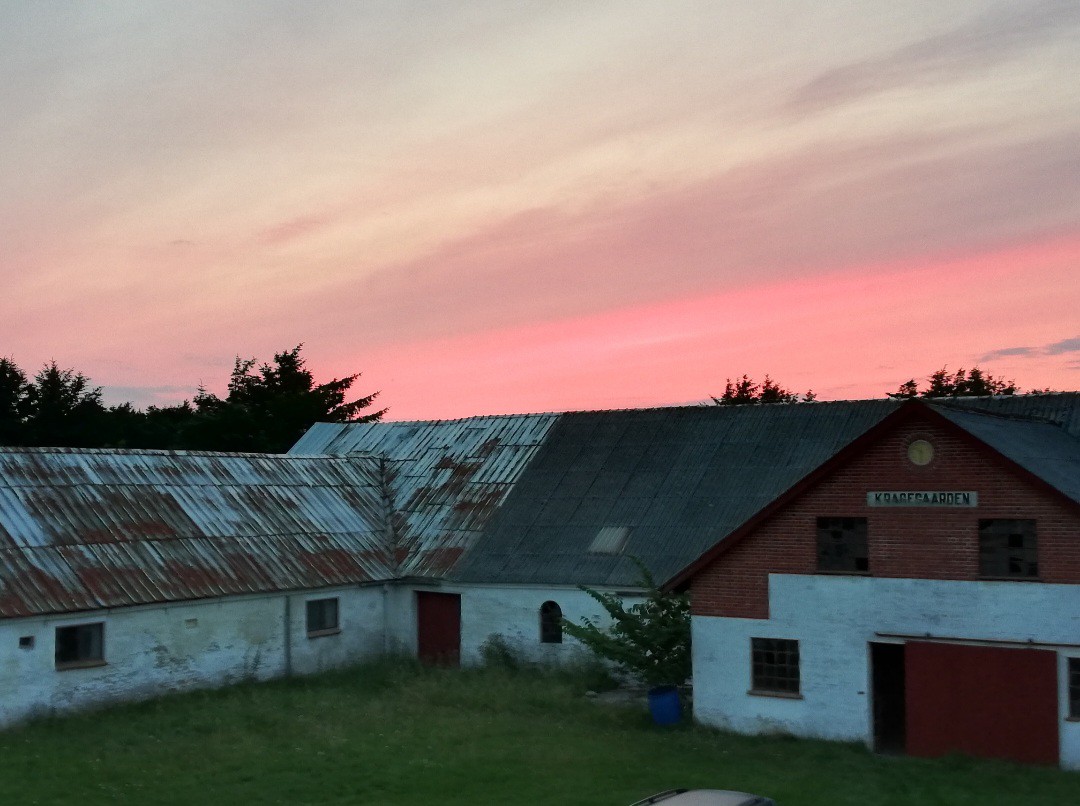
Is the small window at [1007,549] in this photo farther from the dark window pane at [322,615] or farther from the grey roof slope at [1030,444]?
the dark window pane at [322,615]

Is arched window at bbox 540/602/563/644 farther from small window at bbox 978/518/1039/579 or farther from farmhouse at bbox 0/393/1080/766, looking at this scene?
small window at bbox 978/518/1039/579

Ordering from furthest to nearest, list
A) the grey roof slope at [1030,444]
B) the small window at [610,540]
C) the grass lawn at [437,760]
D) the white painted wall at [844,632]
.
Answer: the small window at [610,540] < the grey roof slope at [1030,444] < the white painted wall at [844,632] < the grass lawn at [437,760]

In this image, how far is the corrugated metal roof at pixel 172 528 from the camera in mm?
26531

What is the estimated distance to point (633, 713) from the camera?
25.5 m

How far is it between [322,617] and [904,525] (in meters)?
17.3

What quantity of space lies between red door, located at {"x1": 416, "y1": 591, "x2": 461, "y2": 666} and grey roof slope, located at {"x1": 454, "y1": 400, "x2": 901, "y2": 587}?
51.1 inches

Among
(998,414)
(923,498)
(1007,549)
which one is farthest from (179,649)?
(998,414)

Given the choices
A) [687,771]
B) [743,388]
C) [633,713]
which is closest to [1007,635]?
[687,771]

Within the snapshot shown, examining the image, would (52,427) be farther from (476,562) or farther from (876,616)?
(876,616)

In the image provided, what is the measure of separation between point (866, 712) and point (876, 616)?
1.85 m

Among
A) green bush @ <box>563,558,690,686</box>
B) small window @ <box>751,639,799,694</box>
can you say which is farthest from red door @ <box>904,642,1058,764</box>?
green bush @ <box>563,558,690,686</box>

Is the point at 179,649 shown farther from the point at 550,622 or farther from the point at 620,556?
the point at 620,556

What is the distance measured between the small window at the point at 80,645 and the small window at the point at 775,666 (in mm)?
14753

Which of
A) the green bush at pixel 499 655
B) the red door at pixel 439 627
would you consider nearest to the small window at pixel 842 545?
the green bush at pixel 499 655
